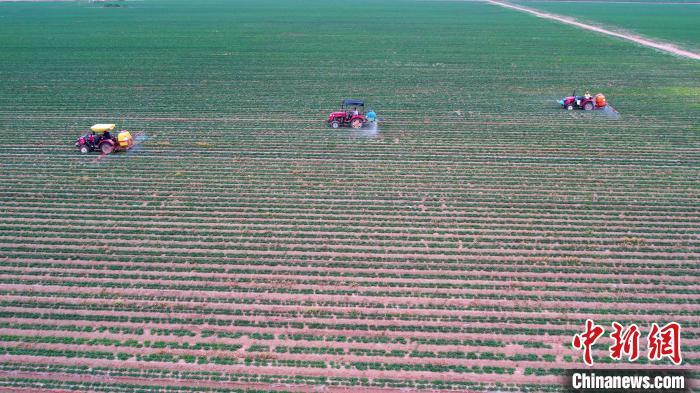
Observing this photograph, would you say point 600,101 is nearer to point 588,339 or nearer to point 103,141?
point 588,339

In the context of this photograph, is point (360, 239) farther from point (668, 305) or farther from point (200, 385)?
point (668, 305)

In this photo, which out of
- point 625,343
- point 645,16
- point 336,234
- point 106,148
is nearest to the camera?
point 625,343

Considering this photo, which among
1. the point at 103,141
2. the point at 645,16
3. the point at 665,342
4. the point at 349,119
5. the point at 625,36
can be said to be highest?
the point at 645,16

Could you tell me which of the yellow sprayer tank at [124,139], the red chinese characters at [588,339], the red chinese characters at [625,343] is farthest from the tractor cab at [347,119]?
the red chinese characters at [625,343]

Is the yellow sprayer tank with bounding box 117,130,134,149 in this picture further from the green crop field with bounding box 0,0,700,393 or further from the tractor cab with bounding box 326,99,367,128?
the tractor cab with bounding box 326,99,367,128

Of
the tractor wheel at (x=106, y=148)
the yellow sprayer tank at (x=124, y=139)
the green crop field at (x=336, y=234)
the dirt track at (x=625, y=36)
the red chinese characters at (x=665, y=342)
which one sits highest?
the dirt track at (x=625, y=36)

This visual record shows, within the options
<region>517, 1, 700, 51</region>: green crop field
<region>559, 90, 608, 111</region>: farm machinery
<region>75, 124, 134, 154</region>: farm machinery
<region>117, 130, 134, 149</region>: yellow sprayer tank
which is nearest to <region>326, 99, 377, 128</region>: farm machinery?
<region>117, 130, 134, 149</region>: yellow sprayer tank

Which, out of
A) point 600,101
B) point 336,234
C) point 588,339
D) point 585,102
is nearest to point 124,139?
point 336,234

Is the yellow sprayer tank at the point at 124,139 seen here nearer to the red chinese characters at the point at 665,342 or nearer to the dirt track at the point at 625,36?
the red chinese characters at the point at 665,342
